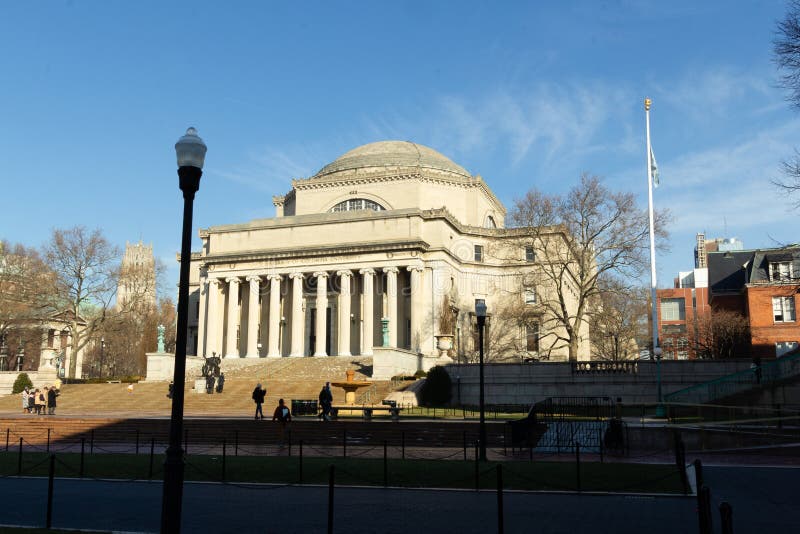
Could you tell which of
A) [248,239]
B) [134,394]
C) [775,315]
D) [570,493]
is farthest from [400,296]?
[570,493]

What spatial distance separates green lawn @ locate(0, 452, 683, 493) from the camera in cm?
1636

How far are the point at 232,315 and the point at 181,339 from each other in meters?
59.5

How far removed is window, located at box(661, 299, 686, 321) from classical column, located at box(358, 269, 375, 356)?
33.2 meters

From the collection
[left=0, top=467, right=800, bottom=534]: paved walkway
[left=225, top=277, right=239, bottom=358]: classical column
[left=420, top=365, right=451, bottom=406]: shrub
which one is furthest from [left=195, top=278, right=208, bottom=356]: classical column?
[left=0, top=467, right=800, bottom=534]: paved walkway

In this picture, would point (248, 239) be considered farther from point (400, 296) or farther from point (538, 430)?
point (538, 430)

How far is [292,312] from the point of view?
6650cm

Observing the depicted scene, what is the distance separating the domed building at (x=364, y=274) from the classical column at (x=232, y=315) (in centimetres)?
11

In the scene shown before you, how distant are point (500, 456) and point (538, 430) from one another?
454 centimetres

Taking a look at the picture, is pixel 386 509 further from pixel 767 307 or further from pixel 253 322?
pixel 253 322

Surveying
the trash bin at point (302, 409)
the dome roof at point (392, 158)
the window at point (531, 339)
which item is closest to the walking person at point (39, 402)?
the trash bin at point (302, 409)

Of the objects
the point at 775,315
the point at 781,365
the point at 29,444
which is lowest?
the point at 29,444

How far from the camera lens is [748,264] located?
58.2 m

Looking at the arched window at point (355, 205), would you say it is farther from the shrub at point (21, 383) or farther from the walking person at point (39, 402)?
the walking person at point (39, 402)

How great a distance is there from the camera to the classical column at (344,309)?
2456 inches
